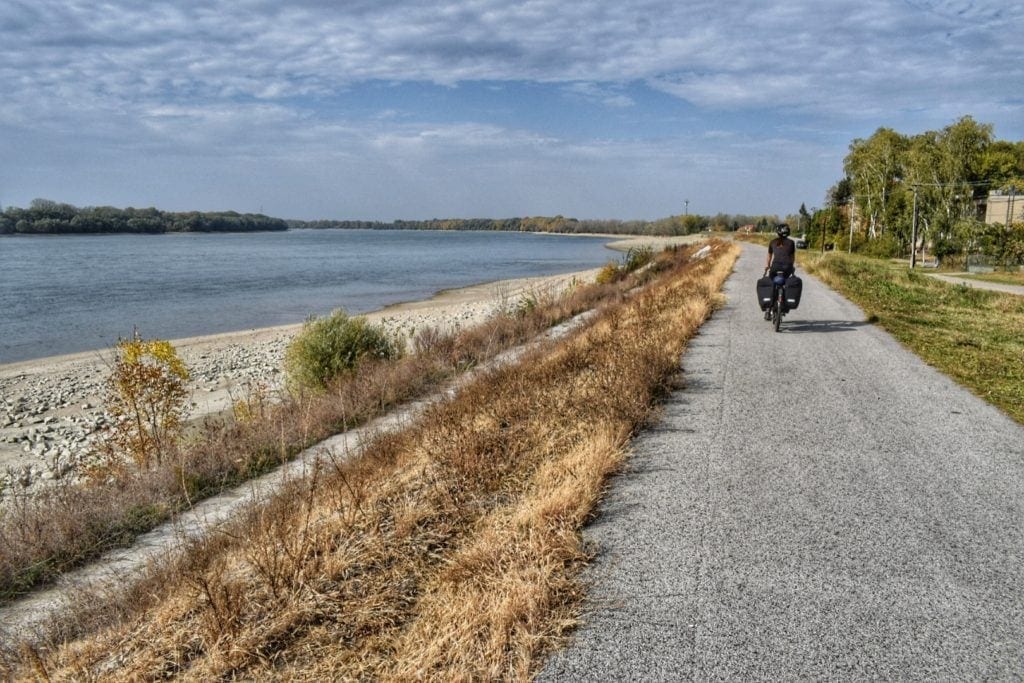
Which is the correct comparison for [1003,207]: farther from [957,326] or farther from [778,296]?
[778,296]

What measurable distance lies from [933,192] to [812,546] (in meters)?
51.1

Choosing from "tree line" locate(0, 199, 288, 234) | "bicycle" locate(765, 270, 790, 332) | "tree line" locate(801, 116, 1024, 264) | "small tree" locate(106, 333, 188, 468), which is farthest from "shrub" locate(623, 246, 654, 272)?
"tree line" locate(0, 199, 288, 234)

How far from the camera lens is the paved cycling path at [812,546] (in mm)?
3133

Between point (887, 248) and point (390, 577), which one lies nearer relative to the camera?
point (390, 577)

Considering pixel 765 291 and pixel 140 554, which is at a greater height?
pixel 765 291

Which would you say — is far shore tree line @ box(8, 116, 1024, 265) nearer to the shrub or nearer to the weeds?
the shrub

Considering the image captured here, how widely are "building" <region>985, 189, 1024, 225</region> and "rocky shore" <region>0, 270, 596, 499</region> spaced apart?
37.1 meters

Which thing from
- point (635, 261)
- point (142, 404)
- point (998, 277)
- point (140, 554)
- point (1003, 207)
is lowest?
point (140, 554)

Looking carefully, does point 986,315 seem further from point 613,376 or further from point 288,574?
point 288,574

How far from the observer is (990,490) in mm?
5109

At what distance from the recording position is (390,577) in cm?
388

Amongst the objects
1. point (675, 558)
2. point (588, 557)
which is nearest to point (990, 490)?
point (675, 558)

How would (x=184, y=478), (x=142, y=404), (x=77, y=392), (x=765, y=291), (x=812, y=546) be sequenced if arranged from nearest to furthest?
1. (x=812, y=546)
2. (x=184, y=478)
3. (x=142, y=404)
4. (x=765, y=291)
5. (x=77, y=392)

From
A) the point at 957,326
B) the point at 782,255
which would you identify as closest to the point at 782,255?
the point at 782,255
